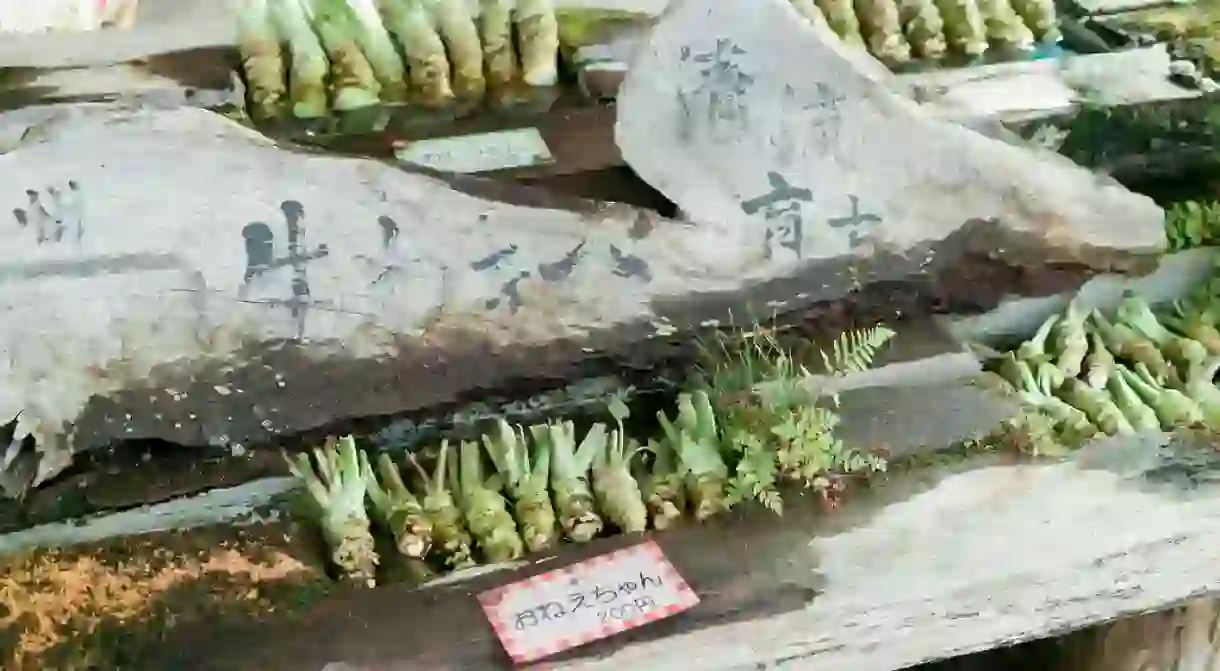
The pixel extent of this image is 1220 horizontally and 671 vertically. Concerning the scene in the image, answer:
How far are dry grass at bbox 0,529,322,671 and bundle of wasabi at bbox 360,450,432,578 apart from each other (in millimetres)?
136

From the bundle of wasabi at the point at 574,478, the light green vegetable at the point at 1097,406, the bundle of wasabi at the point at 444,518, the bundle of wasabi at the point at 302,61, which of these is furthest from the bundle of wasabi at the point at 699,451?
the bundle of wasabi at the point at 302,61

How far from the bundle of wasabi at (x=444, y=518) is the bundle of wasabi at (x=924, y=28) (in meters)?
1.35

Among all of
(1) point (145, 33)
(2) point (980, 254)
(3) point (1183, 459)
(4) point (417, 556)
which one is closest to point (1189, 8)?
(2) point (980, 254)

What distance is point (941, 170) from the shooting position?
6.59ft

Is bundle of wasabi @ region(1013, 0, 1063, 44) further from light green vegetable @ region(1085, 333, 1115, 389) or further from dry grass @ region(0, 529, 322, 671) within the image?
dry grass @ region(0, 529, 322, 671)

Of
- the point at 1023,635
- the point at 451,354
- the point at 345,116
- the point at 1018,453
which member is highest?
the point at 345,116

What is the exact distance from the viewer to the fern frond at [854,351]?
6.78 feet

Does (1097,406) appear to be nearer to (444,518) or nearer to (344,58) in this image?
(444,518)

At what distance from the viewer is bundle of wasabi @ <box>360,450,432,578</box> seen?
5.95 feet

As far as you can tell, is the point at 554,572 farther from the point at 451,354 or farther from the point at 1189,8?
the point at 1189,8

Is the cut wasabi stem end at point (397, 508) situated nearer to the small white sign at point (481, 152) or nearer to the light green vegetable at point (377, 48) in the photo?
the small white sign at point (481, 152)

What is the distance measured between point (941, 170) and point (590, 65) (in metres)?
0.74

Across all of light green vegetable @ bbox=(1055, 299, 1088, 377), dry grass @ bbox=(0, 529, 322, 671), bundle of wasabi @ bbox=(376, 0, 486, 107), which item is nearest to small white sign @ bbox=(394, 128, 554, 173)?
bundle of wasabi @ bbox=(376, 0, 486, 107)

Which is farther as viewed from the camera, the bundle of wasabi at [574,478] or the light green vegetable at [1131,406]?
the light green vegetable at [1131,406]
